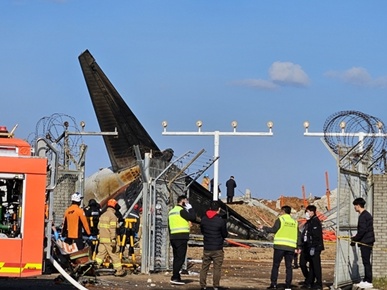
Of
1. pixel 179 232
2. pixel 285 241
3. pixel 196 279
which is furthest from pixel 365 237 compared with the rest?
pixel 196 279

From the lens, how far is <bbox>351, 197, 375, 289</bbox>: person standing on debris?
20.6 m

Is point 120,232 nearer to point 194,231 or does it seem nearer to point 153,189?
point 153,189

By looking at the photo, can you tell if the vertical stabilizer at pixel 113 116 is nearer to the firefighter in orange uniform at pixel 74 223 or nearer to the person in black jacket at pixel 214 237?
the firefighter in orange uniform at pixel 74 223

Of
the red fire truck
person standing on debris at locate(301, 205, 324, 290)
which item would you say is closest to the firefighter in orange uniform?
person standing on debris at locate(301, 205, 324, 290)

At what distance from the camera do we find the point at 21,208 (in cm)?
1617

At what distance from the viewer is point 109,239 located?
22656 mm

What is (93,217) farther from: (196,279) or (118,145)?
(118,145)

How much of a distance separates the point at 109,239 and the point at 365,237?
5678 millimetres

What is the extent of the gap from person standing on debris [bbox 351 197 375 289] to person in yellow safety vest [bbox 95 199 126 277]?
17.6 feet

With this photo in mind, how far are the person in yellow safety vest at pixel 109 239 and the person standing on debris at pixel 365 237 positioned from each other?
17.6 ft

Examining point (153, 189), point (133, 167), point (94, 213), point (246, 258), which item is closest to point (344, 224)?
point (153, 189)

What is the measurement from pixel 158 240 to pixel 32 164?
864 cm

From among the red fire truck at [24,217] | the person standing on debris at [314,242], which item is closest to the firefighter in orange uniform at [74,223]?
the person standing on debris at [314,242]

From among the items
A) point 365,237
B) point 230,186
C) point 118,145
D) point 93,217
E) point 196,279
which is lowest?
point 196,279
